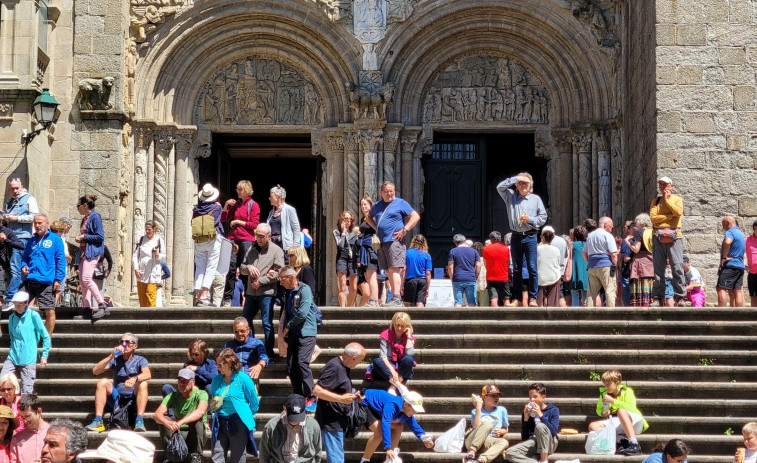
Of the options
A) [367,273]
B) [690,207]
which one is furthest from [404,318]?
[690,207]

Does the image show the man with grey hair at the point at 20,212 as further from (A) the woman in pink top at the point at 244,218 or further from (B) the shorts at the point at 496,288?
(B) the shorts at the point at 496,288

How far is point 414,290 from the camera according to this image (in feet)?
59.5

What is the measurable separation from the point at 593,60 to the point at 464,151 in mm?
2761

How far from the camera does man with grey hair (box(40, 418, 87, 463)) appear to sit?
8336 mm

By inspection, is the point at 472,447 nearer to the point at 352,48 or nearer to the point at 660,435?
the point at 660,435

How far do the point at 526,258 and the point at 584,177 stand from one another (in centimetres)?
676

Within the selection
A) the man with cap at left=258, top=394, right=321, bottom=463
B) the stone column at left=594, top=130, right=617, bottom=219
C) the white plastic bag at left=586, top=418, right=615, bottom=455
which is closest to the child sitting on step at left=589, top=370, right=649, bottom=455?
the white plastic bag at left=586, top=418, right=615, bottom=455

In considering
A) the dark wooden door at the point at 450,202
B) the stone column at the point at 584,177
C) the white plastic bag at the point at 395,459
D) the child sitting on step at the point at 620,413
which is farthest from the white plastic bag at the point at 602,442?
the dark wooden door at the point at 450,202

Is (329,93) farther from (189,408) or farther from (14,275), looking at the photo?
(189,408)

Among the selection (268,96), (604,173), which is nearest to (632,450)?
(604,173)

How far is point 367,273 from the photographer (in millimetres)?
17828

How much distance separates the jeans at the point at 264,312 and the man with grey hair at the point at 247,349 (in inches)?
26.8

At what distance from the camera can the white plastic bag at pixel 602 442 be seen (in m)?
13.0

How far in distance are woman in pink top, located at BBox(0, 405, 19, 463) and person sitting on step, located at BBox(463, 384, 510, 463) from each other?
4059 millimetres
